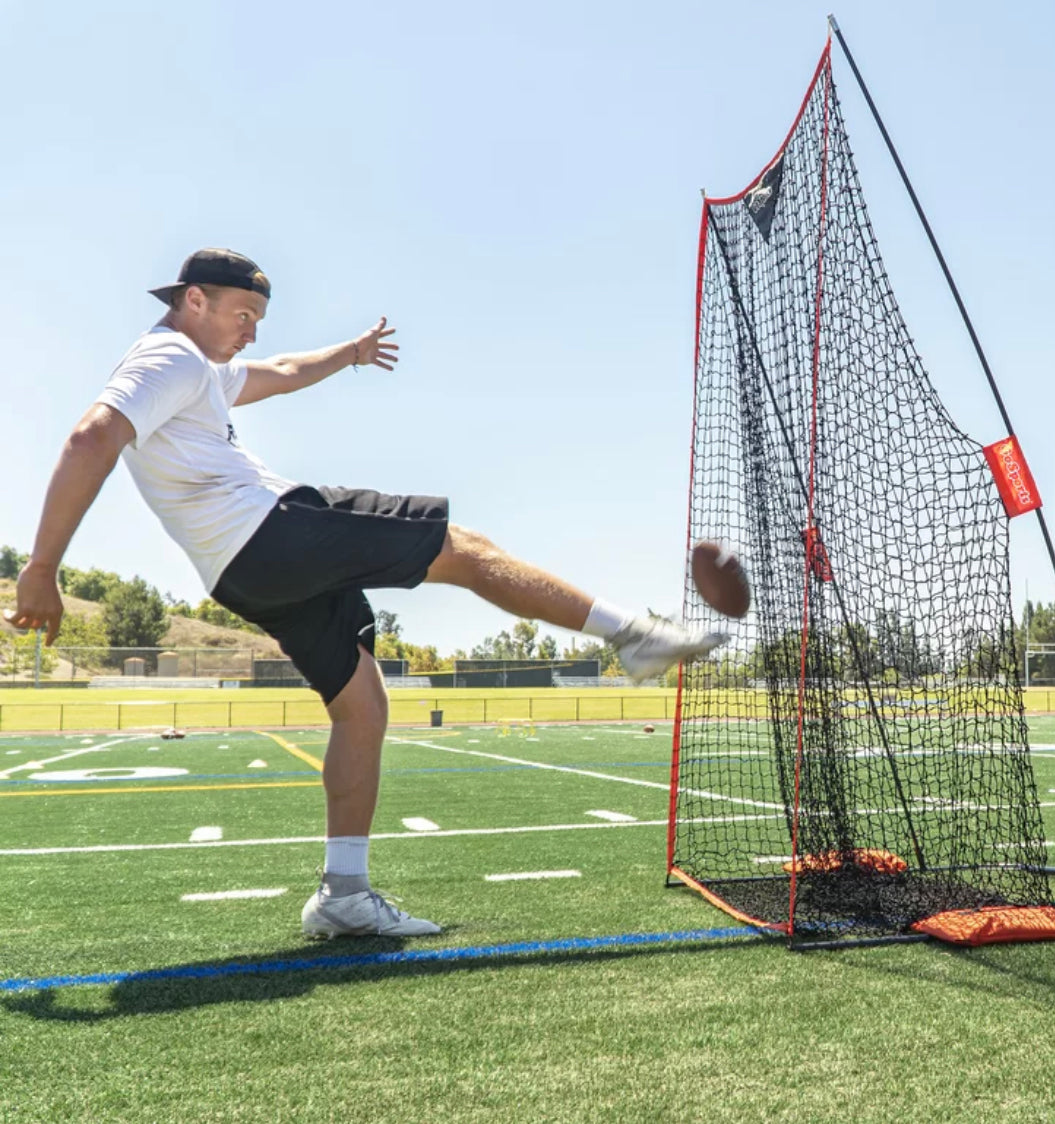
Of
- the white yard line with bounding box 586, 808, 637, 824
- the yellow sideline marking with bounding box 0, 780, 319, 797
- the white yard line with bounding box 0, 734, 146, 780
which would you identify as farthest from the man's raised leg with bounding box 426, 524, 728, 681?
the white yard line with bounding box 0, 734, 146, 780

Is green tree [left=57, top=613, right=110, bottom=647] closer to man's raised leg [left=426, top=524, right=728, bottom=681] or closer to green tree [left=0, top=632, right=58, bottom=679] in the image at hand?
green tree [left=0, top=632, right=58, bottom=679]

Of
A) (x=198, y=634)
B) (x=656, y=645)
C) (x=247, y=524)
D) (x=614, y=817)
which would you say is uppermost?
(x=198, y=634)

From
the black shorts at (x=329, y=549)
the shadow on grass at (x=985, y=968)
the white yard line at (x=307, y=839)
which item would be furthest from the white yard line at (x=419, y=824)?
the shadow on grass at (x=985, y=968)

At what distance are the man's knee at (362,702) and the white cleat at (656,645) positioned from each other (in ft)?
3.04

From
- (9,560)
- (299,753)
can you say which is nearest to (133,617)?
(9,560)

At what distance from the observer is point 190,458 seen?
304 cm

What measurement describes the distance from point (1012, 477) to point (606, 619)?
1466mm

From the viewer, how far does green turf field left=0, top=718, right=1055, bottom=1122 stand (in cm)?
199

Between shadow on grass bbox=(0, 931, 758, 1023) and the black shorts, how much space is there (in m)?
1.03

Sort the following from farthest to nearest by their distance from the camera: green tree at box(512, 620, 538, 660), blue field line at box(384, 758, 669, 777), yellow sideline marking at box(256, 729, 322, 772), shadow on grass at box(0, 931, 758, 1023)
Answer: green tree at box(512, 620, 538, 660)
yellow sideline marking at box(256, 729, 322, 772)
blue field line at box(384, 758, 669, 777)
shadow on grass at box(0, 931, 758, 1023)

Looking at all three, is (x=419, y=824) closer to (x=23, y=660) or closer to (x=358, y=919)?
(x=358, y=919)

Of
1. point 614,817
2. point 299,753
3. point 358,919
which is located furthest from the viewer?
point 299,753

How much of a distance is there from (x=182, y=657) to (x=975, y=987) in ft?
211

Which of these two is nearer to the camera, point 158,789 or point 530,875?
point 530,875
